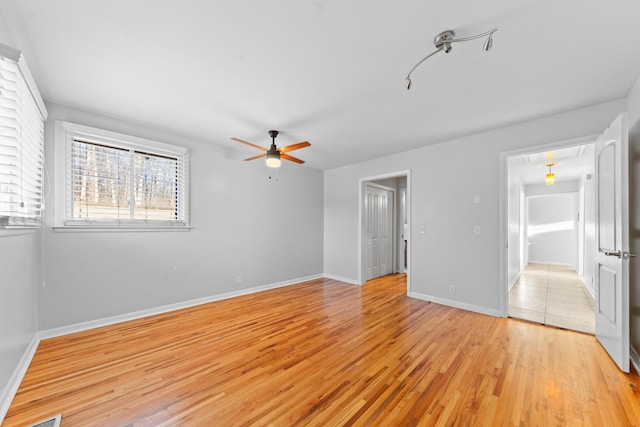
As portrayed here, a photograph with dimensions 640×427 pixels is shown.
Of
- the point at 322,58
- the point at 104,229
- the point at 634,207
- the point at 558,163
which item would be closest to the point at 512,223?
the point at 558,163

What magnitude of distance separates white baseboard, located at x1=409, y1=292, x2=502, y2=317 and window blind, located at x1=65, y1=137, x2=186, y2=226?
3990 mm

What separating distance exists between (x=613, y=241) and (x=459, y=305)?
76.9 inches

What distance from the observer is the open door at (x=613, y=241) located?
209 cm

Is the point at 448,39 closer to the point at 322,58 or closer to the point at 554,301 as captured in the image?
the point at 322,58

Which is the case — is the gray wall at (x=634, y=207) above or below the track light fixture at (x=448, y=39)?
below

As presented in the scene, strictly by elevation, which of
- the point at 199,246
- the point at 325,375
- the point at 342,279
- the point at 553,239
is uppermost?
the point at 199,246

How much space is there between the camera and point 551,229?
802cm

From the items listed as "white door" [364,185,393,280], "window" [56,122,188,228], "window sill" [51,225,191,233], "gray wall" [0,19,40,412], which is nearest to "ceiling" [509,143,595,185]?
"white door" [364,185,393,280]

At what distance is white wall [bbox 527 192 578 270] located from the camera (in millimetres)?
7702

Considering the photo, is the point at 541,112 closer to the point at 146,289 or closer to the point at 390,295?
the point at 390,295

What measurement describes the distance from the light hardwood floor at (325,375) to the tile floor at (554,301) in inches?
16.6

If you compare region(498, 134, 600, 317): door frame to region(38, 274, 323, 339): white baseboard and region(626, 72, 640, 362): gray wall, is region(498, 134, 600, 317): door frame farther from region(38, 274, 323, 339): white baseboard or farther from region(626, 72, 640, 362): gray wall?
region(38, 274, 323, 339): white baseboard

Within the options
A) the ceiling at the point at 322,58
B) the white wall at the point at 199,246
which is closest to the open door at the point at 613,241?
the ceiling at the point at 322,58

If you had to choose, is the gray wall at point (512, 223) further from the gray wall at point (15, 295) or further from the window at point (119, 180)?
the gray wall at point (15, 295)
